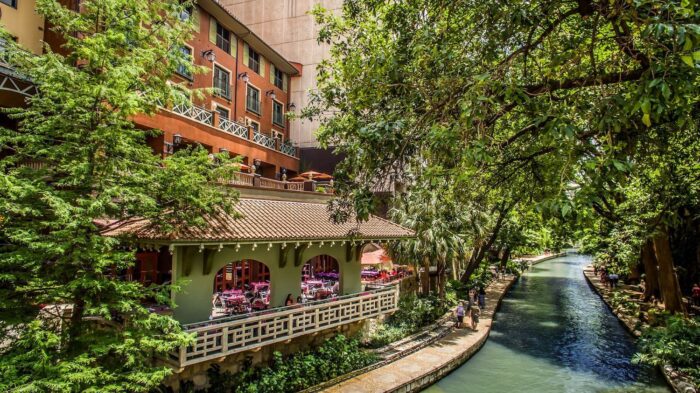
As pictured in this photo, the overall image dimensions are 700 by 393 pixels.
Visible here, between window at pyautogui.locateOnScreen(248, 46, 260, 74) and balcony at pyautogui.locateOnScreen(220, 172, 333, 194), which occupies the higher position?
window at pyautogui.locateOnScreen(248, 46, 260, 74)

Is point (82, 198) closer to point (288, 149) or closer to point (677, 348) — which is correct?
point (677, 348)

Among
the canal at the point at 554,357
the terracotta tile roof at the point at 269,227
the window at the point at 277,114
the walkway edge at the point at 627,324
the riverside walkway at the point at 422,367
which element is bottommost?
the canal at the point at 554,357

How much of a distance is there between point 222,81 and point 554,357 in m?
26.2

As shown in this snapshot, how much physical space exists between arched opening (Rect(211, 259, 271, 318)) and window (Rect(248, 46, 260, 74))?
17.4 metres

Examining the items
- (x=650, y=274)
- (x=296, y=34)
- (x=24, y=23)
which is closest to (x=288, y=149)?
(x=296, y=34)

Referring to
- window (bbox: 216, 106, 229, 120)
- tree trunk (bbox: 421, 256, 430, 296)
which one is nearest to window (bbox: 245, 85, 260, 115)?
window (bbox: 216, 106, 229, 120)

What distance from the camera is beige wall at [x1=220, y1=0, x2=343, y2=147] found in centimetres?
3650

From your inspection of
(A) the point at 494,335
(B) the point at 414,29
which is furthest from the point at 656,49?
(A) the point at 494,335

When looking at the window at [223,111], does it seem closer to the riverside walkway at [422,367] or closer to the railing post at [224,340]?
the railing post at [224,340]

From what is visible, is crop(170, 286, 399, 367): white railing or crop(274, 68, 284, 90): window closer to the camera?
crop(170, 286, 399, 367): white railing

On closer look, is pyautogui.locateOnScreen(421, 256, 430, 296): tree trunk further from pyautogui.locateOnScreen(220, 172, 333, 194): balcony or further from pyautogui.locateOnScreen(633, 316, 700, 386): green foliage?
pyautogui.locateOnScreen(633, 316, 700, 386): green foliage

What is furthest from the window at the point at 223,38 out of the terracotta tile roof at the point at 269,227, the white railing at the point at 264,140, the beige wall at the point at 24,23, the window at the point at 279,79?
the terracotta tile roof at the point at 269,227

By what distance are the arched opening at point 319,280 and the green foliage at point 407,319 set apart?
2.65 metres

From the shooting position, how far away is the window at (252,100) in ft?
101
